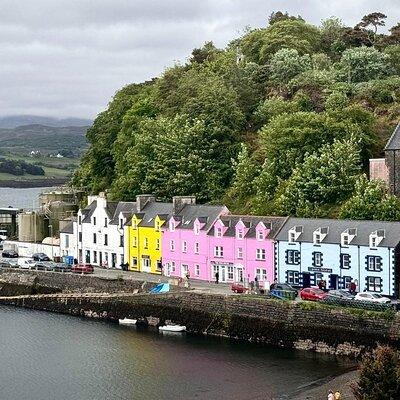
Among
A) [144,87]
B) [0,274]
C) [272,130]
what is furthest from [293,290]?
[144,87]

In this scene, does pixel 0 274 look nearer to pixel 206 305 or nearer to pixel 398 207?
pixel 206 305

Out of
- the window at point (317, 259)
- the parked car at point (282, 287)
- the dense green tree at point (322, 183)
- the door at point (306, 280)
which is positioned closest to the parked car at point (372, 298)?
the parked car at point (282, 287)

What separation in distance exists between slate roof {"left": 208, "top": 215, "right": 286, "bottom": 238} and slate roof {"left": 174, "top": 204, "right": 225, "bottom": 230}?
1.04m

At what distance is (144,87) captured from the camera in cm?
10712

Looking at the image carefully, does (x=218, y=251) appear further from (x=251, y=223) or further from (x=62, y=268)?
(x=62, y=268)

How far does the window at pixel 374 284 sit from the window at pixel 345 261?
1.70 meters

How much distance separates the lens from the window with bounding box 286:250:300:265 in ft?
190

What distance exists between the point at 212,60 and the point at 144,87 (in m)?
9.42

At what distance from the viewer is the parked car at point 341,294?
50.9 m

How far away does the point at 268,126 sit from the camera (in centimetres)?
7662

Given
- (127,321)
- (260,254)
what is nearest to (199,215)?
(260,254)

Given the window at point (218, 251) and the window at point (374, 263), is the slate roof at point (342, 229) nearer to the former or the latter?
the window at point (374, 263)

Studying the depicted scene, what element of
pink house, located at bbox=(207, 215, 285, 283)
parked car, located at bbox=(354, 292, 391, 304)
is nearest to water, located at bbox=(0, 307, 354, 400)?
parked car, located at bbox=(354, 292, 391, 304)

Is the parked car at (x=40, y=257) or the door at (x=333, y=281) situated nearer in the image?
the door at (x=333, y=281)
